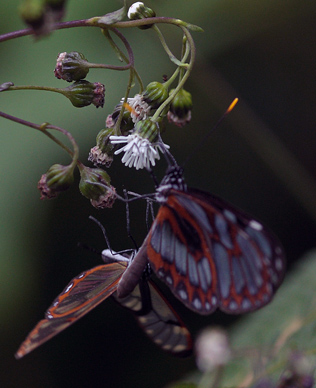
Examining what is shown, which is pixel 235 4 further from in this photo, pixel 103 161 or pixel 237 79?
pixel 103 161

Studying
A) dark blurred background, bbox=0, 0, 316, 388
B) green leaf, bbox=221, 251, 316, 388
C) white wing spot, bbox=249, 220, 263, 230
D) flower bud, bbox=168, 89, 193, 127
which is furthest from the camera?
dark blurred background, bbox=0, 0, 316, 388

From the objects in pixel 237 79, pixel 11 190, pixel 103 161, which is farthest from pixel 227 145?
pixel 103 161

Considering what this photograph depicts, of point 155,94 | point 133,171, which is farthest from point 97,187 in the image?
point 133,171

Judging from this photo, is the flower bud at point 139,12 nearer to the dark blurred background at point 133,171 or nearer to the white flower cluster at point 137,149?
the white flower cluster at point 137,149

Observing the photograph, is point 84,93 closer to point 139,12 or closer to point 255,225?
point 139,12

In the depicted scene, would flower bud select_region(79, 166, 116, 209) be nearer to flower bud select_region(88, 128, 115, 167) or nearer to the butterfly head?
flower bud select_region(88, 128, 115, 167)

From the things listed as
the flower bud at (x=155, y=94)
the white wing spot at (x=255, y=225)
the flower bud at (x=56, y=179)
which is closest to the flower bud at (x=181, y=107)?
the flower bud at (x=155, y=94)

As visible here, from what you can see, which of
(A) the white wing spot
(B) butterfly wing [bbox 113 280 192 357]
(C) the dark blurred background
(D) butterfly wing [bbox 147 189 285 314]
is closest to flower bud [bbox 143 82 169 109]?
(D) butterfly wing [bbox 147 189 285 314]
